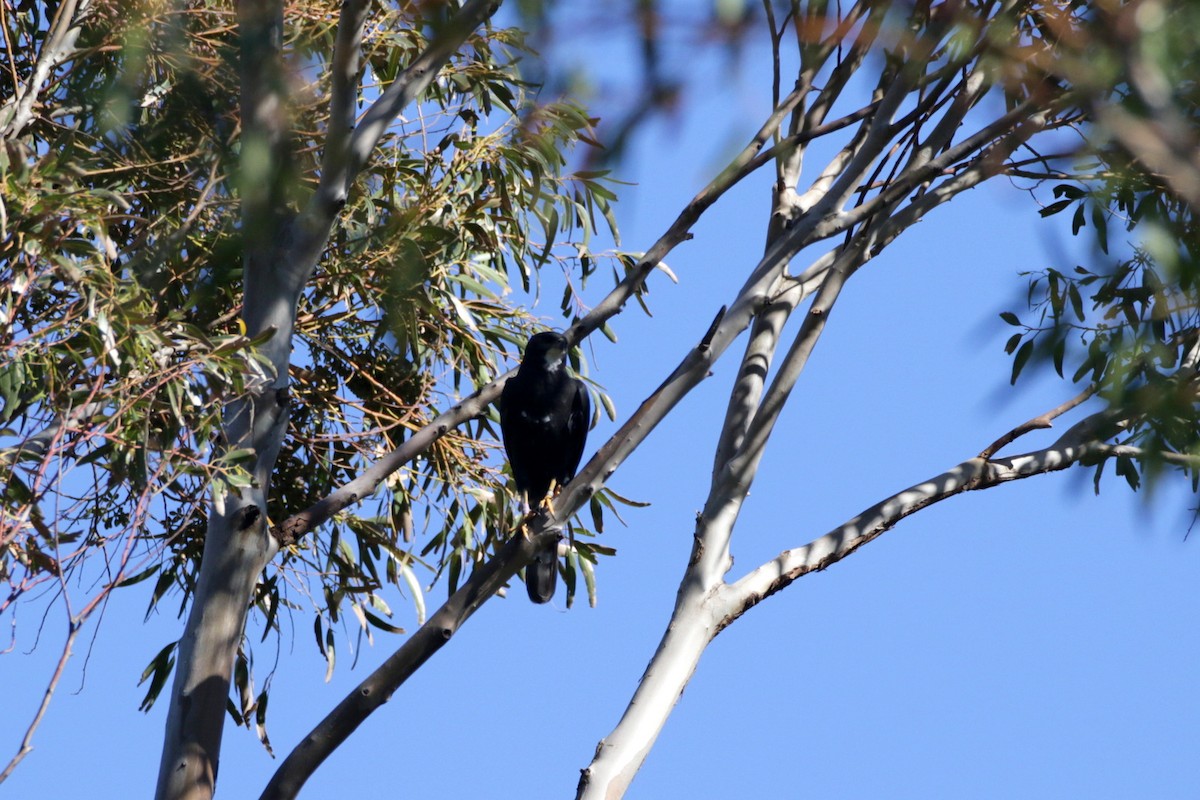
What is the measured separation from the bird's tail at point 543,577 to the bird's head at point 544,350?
2.12ft

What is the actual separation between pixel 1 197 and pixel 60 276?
0.24m

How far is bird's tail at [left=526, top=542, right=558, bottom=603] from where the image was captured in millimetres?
4316

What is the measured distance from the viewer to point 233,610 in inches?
118

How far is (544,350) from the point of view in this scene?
4.35 m

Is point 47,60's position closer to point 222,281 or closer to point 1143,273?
point 222,281

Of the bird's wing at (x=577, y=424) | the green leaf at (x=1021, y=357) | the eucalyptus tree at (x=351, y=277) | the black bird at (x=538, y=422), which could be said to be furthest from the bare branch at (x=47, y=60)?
the green leaf at (x=1021, y=357)

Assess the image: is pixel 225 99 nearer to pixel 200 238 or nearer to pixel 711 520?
pixel 200 238

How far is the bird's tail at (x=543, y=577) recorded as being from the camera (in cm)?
432

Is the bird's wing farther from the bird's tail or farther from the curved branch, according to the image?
Result: the curved branch

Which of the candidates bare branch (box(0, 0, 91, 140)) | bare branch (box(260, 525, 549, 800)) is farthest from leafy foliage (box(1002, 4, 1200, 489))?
bare branch (box(0, 0, 91, 140))

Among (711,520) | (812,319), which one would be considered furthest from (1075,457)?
(711,520)

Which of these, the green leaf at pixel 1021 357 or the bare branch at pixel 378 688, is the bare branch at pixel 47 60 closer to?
the bare branch at pixel 378 688

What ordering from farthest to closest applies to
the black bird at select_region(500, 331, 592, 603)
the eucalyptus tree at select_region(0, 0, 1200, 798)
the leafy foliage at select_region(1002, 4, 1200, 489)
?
the black bird at select_region(500, 331, 592, 603)
the eucalyptus tree at select_region(0, 0, 1200, 798)
the leafy foliage at select_region(1002, 4, 1200, 489)

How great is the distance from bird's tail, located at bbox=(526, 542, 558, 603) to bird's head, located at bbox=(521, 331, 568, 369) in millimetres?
645
